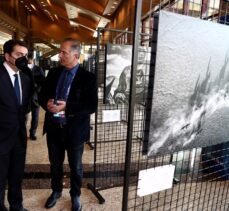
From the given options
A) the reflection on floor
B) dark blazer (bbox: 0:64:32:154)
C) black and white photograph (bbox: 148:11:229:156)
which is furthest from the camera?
the reflection on floor

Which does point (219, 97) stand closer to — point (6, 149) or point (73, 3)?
point (6, 149)

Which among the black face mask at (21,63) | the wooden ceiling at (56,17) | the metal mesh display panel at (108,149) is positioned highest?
the wooden ceiling at (56,17)

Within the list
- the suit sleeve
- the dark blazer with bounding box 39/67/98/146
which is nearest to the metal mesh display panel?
the dark blazer with bounding box 39/67/98/146

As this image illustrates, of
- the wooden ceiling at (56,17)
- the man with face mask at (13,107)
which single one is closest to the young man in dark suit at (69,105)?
the man with face mask at (13,107)

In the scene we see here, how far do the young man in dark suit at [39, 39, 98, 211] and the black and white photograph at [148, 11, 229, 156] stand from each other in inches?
34.6

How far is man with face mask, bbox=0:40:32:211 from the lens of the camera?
66.3 inches

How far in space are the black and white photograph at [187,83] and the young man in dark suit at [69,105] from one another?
0.88 metres

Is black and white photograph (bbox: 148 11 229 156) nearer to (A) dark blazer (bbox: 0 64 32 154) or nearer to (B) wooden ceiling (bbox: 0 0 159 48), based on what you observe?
(A) dark blazer (bbox: 0 64 32 154)

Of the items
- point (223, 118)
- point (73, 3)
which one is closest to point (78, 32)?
point (73, 3)

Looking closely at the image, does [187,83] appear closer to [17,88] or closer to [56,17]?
[17,88]

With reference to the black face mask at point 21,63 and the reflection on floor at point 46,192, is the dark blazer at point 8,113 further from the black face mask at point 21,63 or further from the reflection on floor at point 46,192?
the reflection on floor at point 46,192

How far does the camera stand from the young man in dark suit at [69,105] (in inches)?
74.2

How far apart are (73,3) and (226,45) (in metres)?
7.52

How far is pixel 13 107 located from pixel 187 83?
46.9 inches
